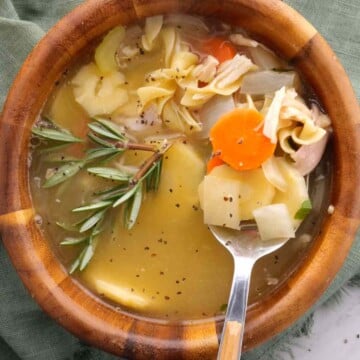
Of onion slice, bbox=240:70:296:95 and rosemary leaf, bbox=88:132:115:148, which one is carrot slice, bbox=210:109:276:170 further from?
rosemary leaf, bbox=88:132:115:148

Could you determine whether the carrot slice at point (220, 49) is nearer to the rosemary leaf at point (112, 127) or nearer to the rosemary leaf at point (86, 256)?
the rosemary leaf at point (112, 127)

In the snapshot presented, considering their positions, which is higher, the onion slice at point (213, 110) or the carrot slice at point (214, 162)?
the onion slice at point (213, 110)

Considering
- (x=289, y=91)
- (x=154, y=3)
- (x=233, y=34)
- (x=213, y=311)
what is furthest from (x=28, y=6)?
(x=213, y=311)

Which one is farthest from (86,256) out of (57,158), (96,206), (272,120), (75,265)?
(272,120)

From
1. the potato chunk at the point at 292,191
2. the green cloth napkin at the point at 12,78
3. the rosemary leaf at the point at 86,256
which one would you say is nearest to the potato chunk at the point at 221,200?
the potato chunk at the point at 292,191

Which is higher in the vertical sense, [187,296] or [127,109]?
[127,109]

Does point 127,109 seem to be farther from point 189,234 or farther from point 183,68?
point 189,234

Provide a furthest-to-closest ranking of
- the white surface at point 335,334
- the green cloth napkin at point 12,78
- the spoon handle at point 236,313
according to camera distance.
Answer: the white surface at point 335,334, the green cloth napkin at point 12,78, the spoon handle at point 236,313
